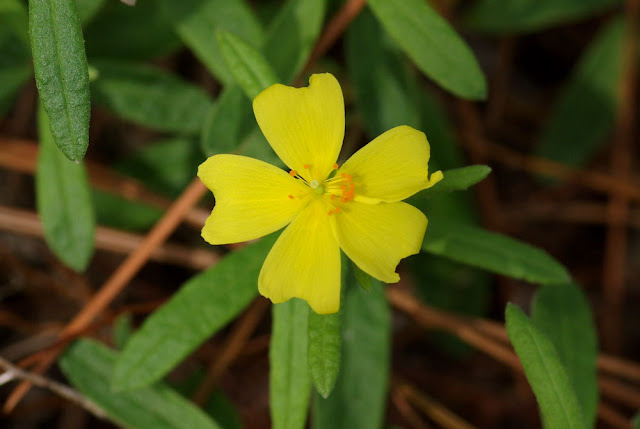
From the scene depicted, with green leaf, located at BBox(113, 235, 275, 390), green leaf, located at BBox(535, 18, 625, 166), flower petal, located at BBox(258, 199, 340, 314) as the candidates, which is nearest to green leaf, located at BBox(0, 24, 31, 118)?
green leaf, located at BBox(113, 235, 275, 390)

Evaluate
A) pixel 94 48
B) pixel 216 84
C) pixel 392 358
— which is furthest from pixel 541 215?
pixel 94 48

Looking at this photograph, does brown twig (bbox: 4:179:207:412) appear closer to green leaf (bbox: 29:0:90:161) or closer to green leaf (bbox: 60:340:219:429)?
green leaf (bbox: 60:340:219:429)

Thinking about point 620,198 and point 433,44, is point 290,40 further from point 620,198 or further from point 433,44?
point 620,198

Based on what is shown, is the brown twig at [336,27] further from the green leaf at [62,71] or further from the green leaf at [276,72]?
the green leaf at [62,71]

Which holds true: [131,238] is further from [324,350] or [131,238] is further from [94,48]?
[324,350]

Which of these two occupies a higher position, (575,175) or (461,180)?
(461,180)

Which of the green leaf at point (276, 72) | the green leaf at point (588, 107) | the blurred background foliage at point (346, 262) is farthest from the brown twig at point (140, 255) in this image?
the green leaf at point (588, 107)

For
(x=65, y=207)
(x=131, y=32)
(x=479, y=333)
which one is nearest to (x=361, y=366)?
(x=479, y=333)
